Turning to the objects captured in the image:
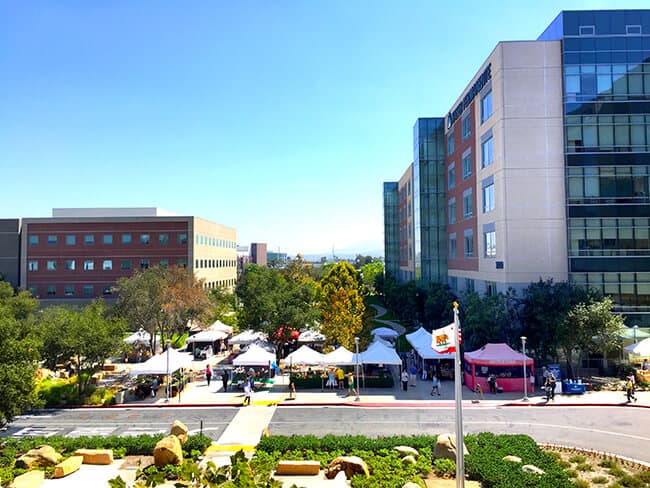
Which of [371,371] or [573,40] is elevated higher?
[573,40]

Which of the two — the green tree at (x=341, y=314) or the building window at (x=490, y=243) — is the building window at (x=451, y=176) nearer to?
the building window at (x=490, y=243)

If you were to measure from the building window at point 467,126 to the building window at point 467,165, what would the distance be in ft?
6.70

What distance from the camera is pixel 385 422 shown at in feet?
78.7

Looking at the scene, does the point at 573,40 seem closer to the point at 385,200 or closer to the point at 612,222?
the point at 612,222

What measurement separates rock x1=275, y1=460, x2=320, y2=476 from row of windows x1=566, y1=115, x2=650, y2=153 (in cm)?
3139

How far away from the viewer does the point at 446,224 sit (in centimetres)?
5434

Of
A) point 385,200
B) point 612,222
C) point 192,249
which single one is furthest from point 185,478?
point 385,200

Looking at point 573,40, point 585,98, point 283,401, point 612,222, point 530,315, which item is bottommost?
point 283,401

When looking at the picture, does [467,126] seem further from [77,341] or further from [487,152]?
[77,341]

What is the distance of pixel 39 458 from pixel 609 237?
38.9m

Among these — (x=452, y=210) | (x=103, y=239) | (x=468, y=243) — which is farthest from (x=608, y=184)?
(x=103, y=239)

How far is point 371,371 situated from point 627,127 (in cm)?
2756

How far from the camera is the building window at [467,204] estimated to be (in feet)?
148

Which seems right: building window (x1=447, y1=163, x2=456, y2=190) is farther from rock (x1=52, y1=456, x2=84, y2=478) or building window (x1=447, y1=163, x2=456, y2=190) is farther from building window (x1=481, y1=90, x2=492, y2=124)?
rock (x1=52, y1=456, x2=84, y2=478)
